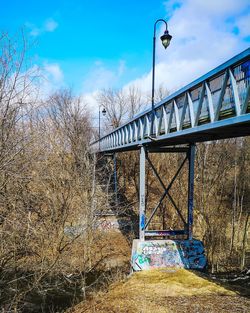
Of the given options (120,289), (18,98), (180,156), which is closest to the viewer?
(18,98)

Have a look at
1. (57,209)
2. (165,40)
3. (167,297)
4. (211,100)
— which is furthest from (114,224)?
(211,100)

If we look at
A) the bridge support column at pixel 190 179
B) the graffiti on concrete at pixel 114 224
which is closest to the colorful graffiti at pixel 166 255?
the bridge support column at pixel 190 179

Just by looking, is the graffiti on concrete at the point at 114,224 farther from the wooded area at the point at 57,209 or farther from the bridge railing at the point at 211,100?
the bridge railing at the point at 211,100

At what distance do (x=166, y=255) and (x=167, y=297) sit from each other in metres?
3.16

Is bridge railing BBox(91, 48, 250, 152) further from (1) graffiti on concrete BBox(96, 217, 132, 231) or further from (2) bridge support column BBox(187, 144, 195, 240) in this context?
(1) graffiti on concrete BBox(96, 217, 132, 231)

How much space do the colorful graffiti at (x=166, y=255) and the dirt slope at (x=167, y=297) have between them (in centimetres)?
74

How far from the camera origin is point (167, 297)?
8672 millimetres

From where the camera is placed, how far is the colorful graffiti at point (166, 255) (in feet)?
38.2

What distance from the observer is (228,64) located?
A: 598 centimetres

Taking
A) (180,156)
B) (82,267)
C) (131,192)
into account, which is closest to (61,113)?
(131,192)

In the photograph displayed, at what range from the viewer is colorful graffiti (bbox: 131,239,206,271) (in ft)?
38.2

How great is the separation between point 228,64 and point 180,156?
1875 centimetres

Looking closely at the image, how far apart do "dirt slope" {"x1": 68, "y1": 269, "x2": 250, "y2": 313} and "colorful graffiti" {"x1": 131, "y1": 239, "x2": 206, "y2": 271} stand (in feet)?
2.43

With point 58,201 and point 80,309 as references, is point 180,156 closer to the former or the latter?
point 58,201
